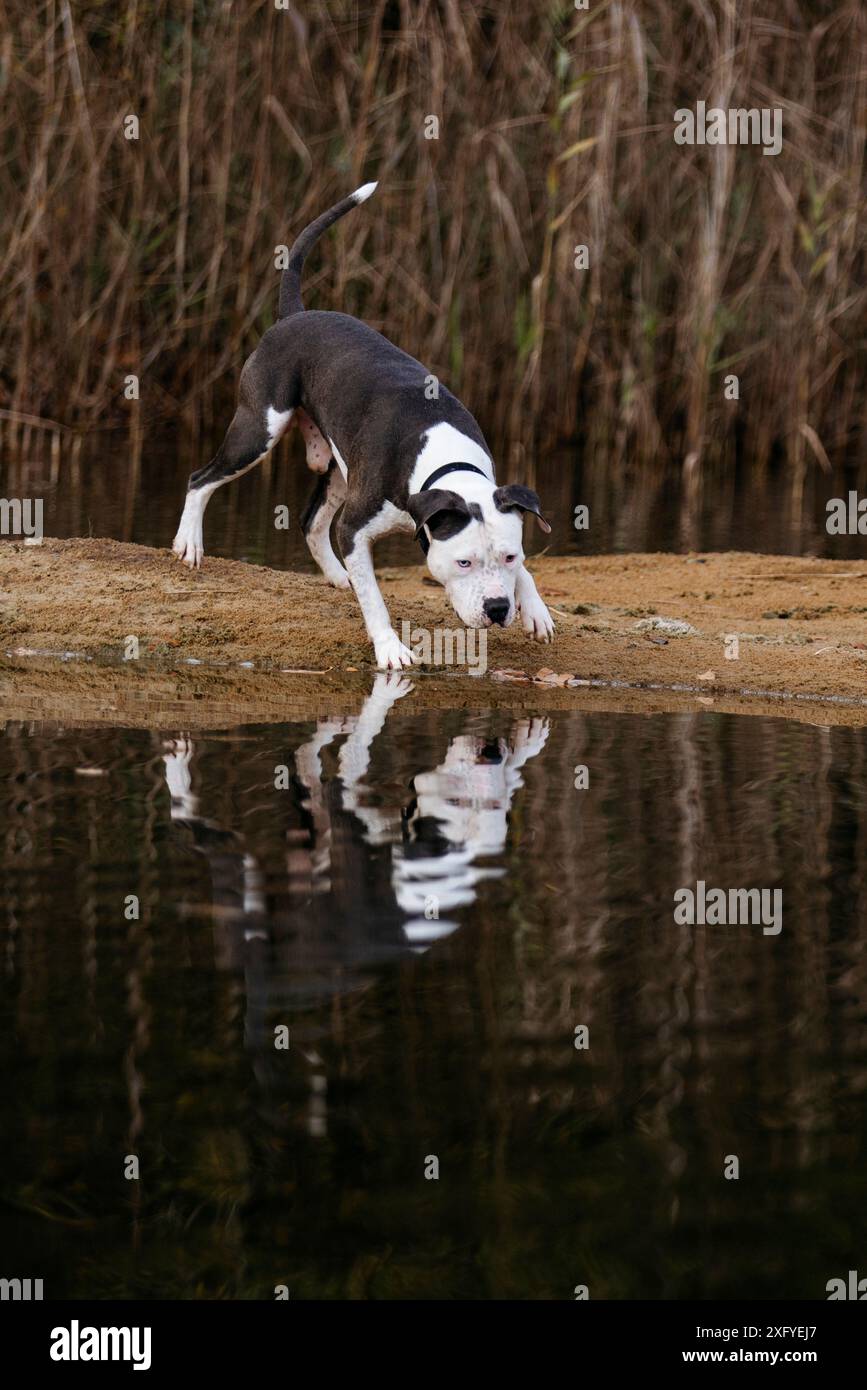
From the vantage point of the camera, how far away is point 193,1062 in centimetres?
344

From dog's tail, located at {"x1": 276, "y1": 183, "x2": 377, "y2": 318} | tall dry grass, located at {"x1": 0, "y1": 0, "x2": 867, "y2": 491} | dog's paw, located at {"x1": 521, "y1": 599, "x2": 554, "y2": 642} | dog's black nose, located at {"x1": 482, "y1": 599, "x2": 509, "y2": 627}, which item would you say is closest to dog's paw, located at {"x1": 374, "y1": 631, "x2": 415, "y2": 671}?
dog's paw, located at {"x1": 521, "y1": 599, "x2": 554, "y2": 642}

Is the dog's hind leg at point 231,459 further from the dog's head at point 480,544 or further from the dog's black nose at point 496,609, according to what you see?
the dog's black nose at point 496,609

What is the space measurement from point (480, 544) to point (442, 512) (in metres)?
0.17

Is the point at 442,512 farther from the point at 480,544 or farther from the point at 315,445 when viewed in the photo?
the point at 315,445

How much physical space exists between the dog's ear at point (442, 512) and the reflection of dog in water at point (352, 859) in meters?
0.70

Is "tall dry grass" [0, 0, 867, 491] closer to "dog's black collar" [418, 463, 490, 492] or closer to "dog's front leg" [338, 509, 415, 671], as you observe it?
"dog's front leg" [338, 509, 415, 671]

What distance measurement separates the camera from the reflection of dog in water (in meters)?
4.03

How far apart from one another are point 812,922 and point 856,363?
10.5 m

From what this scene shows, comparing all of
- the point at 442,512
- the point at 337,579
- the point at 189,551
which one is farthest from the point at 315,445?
the point at 442,512

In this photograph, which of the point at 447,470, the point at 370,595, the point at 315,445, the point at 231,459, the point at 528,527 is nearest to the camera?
the point at 447,470

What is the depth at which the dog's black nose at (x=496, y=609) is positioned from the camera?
248 inches

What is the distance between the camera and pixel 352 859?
4.67 m

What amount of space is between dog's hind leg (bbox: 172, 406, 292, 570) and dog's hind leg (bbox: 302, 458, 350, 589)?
35 centimetres

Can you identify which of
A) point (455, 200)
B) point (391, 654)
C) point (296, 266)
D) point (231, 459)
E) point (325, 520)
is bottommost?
point (391, 654)
